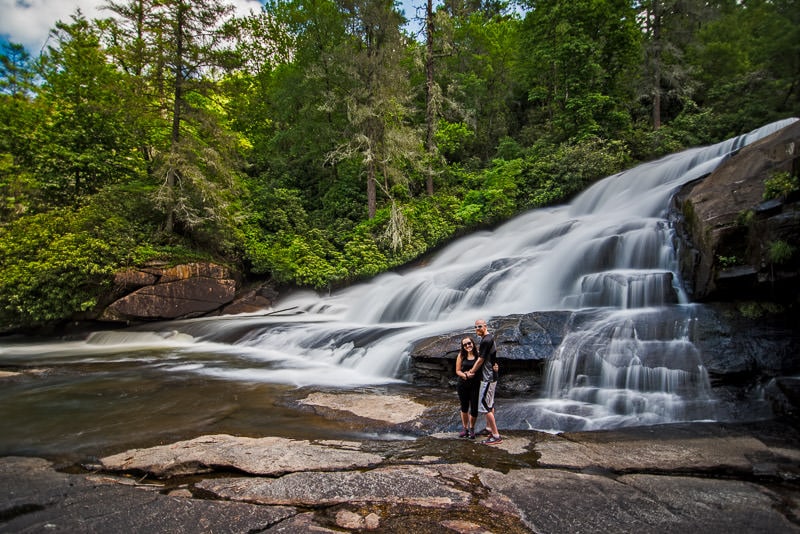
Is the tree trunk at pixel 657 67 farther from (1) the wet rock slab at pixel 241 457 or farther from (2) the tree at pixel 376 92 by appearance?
(1) the wet rock slab at pixel 241 457

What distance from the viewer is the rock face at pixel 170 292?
13078 mm

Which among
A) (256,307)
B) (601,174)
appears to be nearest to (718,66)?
(601,174)

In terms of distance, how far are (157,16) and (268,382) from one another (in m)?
14.0

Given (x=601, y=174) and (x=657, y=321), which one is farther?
(x=601, y=174)

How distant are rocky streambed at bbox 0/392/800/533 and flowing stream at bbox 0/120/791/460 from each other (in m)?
0.79

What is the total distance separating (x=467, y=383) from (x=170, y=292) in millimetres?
12425

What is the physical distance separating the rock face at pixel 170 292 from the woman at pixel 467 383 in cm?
1225

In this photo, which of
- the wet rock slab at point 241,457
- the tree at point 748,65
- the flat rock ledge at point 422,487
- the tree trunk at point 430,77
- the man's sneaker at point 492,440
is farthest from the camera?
the tree trunk at point 430,77

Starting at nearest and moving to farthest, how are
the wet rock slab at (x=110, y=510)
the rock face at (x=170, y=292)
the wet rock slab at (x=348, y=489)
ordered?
the wet rock slab at (x=110, y=510) < the wet rock slab at (x=348, y=489) < the rock face at (x=170, y=292)

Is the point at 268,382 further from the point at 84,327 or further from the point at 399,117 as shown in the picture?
the point at 399,117

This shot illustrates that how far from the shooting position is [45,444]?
15.3ft

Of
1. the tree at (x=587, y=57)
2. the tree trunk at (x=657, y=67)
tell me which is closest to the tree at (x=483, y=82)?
the tree at (x=587, y=57)

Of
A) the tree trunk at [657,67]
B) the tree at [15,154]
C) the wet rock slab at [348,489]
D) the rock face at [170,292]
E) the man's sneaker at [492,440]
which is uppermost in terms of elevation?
the tree trunk at [657,67]

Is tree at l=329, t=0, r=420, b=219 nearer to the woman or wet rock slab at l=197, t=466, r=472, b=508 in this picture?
Result: the woman
